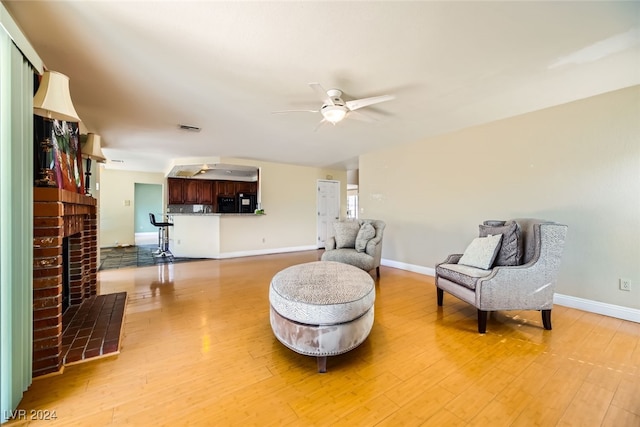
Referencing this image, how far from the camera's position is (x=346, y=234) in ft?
13.7

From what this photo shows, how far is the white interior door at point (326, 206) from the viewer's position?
7270 mm

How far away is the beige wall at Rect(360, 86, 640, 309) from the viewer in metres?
2.55

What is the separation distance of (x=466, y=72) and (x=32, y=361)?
3946 millimetres

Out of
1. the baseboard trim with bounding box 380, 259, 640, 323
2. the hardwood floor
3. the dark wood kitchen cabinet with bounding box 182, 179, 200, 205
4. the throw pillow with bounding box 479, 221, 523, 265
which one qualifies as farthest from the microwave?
the baseboard trim with bounding box 380, 259, 640, 323

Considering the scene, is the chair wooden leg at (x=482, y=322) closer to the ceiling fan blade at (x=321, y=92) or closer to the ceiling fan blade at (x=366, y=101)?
the ceiling fan blade at (x=366, y=101)

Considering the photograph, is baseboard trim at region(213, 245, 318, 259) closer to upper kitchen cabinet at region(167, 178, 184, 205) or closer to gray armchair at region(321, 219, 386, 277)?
gray armchair at region(321, 219, 386, 277)

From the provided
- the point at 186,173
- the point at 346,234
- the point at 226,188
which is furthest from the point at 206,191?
the point at 346,234

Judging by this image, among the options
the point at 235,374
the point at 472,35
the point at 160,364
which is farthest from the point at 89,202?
the point at 472,35

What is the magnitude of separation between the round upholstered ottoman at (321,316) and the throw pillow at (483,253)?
Result: 1.35 meters

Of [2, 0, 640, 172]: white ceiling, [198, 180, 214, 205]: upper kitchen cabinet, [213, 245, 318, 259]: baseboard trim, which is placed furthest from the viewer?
[198, 180, 214, 205]: upper kitchen cabinet

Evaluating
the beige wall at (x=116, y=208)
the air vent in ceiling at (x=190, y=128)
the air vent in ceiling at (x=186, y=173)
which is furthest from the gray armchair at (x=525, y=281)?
the beige wall at (x=116, y=208)

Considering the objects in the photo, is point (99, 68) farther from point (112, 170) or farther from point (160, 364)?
point (112, 170)

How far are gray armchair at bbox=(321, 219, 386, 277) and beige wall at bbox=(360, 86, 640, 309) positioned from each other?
1029 millimetres

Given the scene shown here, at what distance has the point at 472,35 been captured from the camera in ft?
5.76
